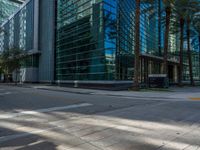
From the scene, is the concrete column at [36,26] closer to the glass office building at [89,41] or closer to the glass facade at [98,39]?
the glass office building at [89,41]

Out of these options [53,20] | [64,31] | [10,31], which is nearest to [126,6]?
[64,31]

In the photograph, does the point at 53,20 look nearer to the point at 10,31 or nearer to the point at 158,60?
the point at 158,60

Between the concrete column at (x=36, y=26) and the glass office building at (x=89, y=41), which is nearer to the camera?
the glass office building at (x=89, y=41)

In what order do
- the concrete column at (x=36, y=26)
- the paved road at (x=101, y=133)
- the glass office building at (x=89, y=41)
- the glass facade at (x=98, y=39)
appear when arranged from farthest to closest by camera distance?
1. the concrete column at (x=36, y=26)
2. the glass office building at (x=89, y=41)
3. the glass facade at (x=98, y=39)
4. the paved road at (x=101, y=133)

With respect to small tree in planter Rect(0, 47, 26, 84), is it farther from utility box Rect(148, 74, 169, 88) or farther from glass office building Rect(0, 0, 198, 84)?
utility box Rect(148, 74, 169, 88)

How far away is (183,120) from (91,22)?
1045 inches

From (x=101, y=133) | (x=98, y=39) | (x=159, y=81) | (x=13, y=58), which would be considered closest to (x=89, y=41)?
(x=98, y=39)

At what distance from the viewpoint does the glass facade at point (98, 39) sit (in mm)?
30016

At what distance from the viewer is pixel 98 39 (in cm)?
3091

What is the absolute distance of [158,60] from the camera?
44531mm

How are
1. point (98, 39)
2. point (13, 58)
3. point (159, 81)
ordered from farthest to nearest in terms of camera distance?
point (13, 58), point (98, 39), point (159, 81)

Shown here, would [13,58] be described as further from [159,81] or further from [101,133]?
[101,133]

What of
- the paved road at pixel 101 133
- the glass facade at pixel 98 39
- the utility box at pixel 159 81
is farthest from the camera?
the glass facade at pixel 98 39

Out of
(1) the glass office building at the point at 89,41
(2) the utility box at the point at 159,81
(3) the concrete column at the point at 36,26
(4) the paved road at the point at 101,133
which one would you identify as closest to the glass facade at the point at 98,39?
(1) the glass office building at the point at 89,41
